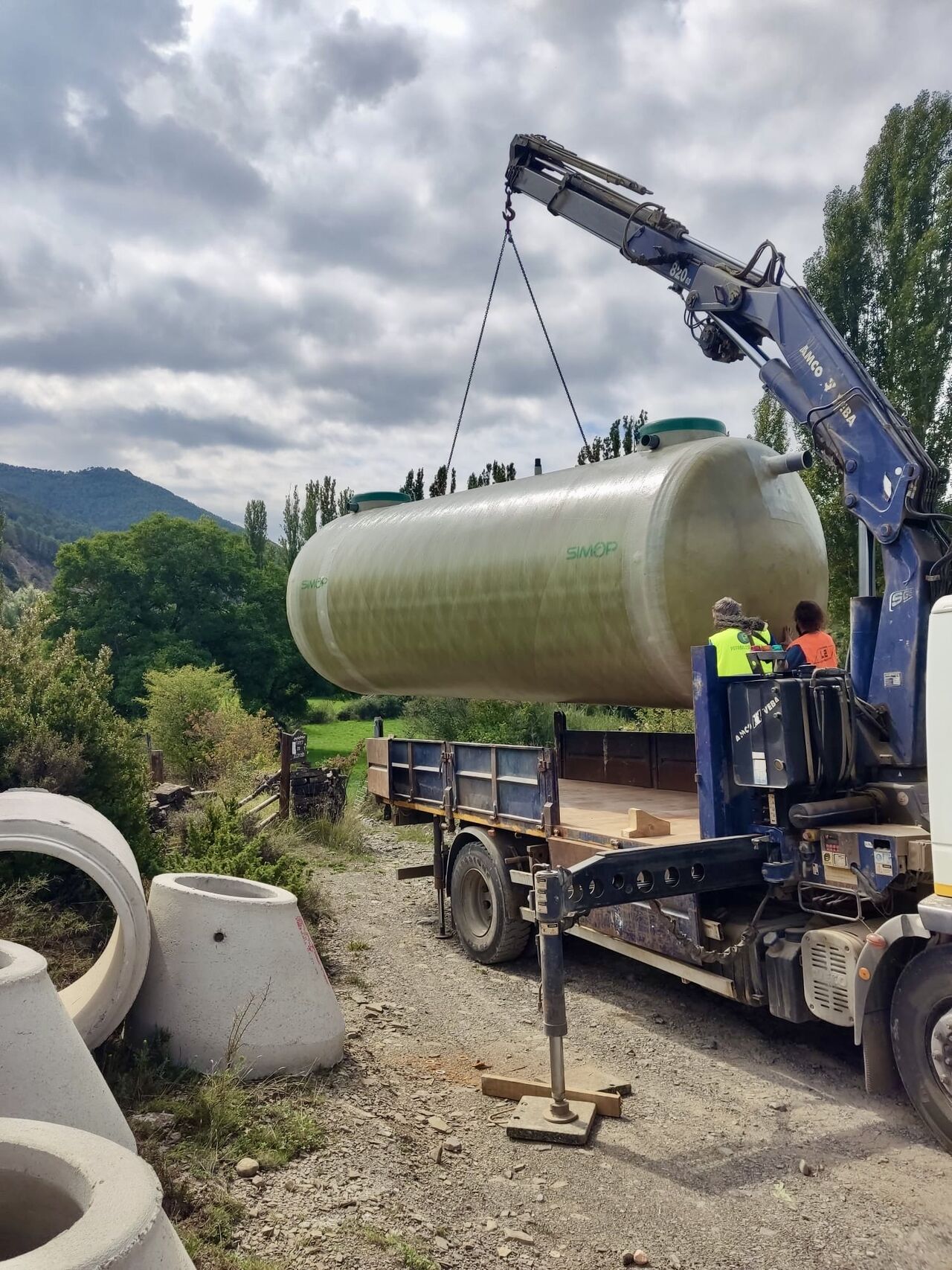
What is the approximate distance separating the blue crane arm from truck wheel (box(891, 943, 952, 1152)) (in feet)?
4.75

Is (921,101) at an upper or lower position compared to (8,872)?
upper

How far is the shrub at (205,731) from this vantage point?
19.8m

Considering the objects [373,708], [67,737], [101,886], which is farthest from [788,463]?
[373,708]

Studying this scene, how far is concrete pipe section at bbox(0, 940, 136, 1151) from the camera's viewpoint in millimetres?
4242

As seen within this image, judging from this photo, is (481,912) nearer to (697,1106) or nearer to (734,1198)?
(697,1106)

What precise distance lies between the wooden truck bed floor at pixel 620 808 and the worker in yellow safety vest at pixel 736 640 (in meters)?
1.20

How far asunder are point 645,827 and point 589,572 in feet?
7.02

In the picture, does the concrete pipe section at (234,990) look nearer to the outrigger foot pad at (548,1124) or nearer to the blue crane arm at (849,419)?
the outrigger foot pad at (548,1124)

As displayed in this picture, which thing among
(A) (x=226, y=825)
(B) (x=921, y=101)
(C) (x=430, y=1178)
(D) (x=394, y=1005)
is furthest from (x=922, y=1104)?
(B) (x=921, y=101)

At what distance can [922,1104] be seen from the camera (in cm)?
500

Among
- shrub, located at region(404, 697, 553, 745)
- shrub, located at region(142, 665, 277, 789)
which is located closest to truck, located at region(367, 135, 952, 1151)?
shrub, located at region(404, 697, 553, 745)

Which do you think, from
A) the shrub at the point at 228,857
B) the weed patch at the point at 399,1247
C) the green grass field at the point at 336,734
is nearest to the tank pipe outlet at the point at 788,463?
the shrub at the point at 228,857

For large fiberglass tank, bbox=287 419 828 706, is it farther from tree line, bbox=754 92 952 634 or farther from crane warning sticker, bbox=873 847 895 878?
tree line, bbox=754 92 952 634

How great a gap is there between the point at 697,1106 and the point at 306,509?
40.3 metres
